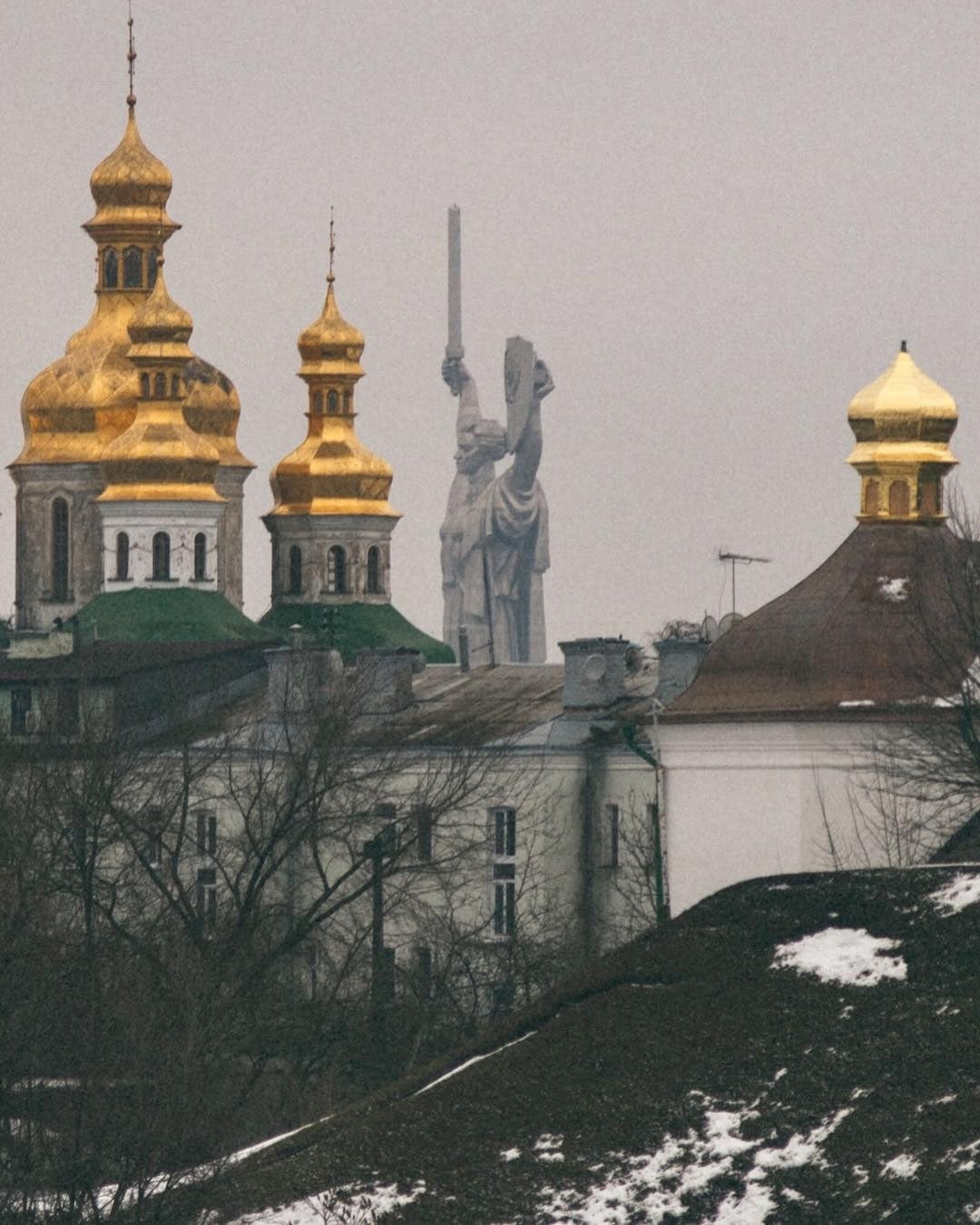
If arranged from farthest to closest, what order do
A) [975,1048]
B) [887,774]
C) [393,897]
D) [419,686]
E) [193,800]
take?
[419,686] < [193,800] < [393,897] < [887,774] < [975,1048]

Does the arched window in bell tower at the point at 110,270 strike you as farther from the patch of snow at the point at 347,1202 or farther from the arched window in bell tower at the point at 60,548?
the patch of snow at the point at 347,1202

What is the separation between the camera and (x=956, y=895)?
163 ft

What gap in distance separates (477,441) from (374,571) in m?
57.6

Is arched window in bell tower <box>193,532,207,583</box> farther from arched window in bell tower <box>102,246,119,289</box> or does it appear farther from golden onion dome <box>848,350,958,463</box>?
golden onion dome <box>848,350,958,463</box>

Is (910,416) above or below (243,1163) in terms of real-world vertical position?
above

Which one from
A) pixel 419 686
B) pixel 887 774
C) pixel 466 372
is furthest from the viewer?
pixel 466 372

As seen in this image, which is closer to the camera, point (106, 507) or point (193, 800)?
point (193, 800)

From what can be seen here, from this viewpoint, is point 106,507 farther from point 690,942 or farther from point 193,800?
point 690,942

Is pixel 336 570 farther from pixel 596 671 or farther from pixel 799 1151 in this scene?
pixel 799 1151

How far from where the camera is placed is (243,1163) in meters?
47.3

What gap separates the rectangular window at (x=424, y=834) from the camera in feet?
236

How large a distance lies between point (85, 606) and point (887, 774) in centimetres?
3794

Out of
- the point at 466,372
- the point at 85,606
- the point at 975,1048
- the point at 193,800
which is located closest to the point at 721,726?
the point at 193,800

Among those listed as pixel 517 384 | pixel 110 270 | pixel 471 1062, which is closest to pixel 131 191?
pixel 110 270
